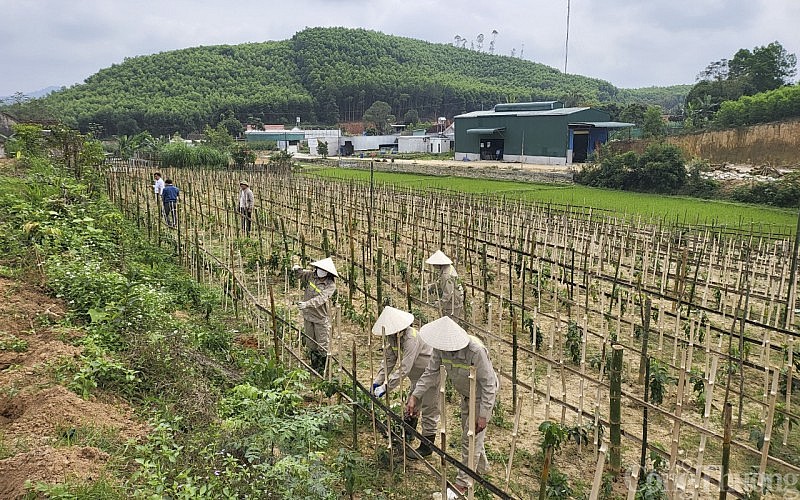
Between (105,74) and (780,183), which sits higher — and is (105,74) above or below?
above

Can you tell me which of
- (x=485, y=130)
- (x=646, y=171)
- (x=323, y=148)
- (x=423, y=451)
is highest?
(x=485, y=130)

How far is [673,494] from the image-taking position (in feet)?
9.34

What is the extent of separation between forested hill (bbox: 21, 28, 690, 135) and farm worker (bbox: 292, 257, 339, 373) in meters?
51.6

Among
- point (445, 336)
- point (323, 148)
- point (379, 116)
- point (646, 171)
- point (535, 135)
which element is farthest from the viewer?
point (379, 116)

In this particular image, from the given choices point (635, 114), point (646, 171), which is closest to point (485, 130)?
point (635, 114)

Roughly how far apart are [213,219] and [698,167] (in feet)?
60.6

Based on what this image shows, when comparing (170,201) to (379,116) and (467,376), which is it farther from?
(379,116)

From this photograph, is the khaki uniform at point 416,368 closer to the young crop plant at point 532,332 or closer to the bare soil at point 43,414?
the bare soil at point 43,414

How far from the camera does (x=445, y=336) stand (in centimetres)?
366

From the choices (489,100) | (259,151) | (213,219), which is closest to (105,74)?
(259,151)

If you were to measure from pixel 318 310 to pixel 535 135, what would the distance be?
31.3 meters

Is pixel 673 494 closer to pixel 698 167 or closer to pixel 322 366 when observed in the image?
pixel 322 366

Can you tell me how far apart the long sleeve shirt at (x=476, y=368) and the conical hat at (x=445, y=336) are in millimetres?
117

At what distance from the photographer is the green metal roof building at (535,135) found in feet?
107
